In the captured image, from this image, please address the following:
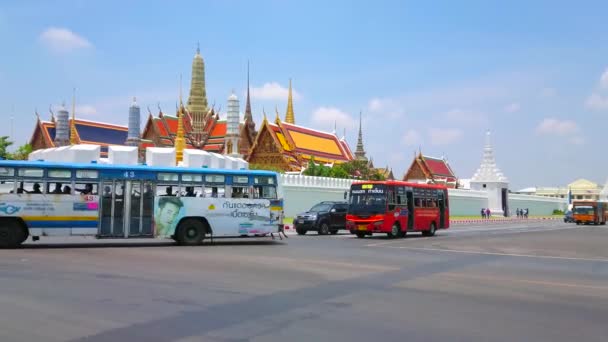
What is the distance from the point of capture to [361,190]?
22.0m

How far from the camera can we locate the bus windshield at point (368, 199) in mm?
21625

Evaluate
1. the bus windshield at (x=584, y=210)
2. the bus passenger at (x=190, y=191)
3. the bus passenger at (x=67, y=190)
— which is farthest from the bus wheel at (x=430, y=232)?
the bus windshield at (x=584, y=210)

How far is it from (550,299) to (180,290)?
5.10 m

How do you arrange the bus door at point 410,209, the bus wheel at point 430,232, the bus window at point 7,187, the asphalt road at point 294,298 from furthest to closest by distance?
the bus wheel at point 430,232 → the bus door at point 410,209 → the bus window at point 7,187 → the asphalt road at point 294,298

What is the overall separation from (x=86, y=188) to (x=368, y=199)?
1012cm

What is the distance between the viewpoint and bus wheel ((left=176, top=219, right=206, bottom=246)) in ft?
55.4

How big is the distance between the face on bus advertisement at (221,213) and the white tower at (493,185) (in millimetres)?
48811

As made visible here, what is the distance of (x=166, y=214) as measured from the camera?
16609mm

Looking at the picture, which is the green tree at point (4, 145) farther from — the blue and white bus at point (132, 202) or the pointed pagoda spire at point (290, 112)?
the pointed pagoda spire at point (290, 112)

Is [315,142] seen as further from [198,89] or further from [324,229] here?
[324,229]

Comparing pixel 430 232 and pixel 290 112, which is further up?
pixel 290 112

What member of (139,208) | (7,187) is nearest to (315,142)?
(139,208)

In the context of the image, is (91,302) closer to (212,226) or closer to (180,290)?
(180,290)

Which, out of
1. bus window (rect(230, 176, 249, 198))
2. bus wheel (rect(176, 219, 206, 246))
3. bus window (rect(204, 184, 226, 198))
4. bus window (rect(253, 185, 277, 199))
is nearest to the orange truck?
bus window (rect(253, 185, 277, 199))
